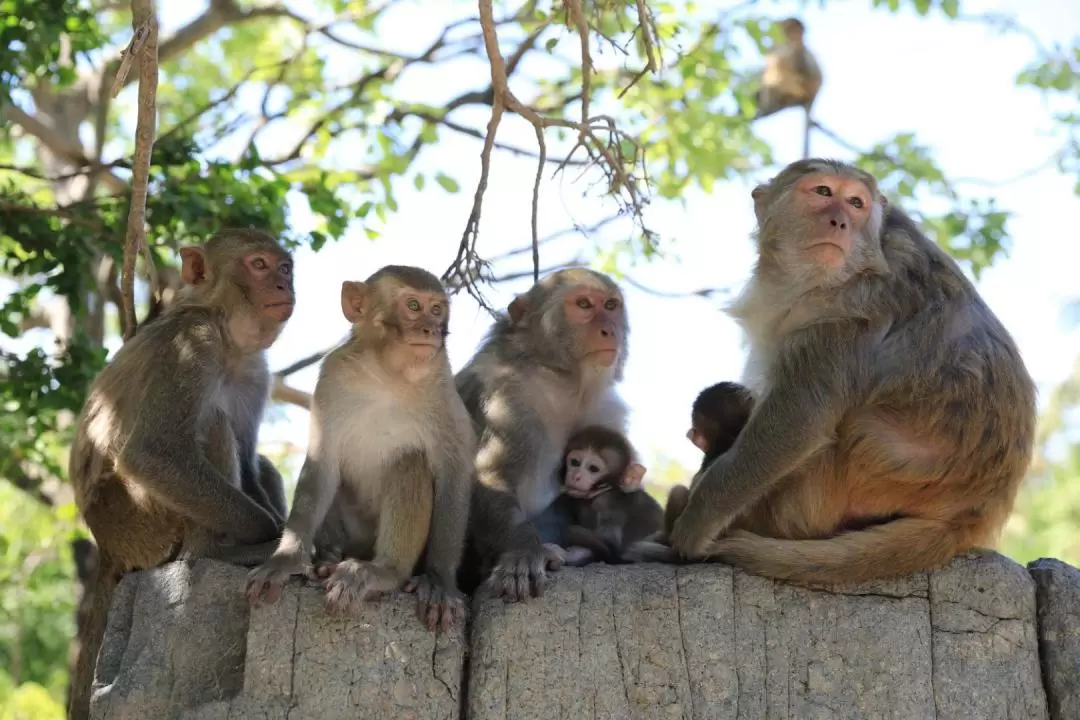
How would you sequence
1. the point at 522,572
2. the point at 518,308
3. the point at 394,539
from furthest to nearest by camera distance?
the point at 518,308
the point at 394,539
the point at 522,572

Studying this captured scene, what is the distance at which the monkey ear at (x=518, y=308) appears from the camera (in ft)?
18.5

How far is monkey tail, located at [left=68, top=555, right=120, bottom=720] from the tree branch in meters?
0.93

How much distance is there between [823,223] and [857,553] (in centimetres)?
114

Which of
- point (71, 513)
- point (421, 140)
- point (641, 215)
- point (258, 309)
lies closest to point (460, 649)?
point (258, 309)

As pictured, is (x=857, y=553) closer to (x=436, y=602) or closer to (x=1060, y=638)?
(x=1060, y=638)

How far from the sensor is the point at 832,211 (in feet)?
15.6

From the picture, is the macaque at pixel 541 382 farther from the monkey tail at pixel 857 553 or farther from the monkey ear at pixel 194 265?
the monkey ear at pixel 194 265

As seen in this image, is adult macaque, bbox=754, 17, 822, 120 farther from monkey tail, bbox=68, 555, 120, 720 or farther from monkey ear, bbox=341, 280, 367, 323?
monkey tail, bbox=68, 555, 120, 720

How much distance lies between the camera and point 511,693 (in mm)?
4238

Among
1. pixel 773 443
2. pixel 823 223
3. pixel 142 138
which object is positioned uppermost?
pixel 142 138

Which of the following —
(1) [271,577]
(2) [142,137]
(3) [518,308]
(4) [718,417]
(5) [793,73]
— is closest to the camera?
(1) [271,577]

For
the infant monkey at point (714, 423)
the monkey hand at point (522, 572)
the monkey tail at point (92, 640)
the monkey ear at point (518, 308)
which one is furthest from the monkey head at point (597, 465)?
the monkey tail at point (92, 640)

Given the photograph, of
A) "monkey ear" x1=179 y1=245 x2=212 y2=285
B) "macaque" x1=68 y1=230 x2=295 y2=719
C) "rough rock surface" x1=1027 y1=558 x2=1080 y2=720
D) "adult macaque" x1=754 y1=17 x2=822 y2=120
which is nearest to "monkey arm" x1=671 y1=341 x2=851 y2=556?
"rough rock surface" x1=1027 y1=558 x2=1080 y2=720

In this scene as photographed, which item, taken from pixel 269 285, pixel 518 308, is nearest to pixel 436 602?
pixel 269 285
